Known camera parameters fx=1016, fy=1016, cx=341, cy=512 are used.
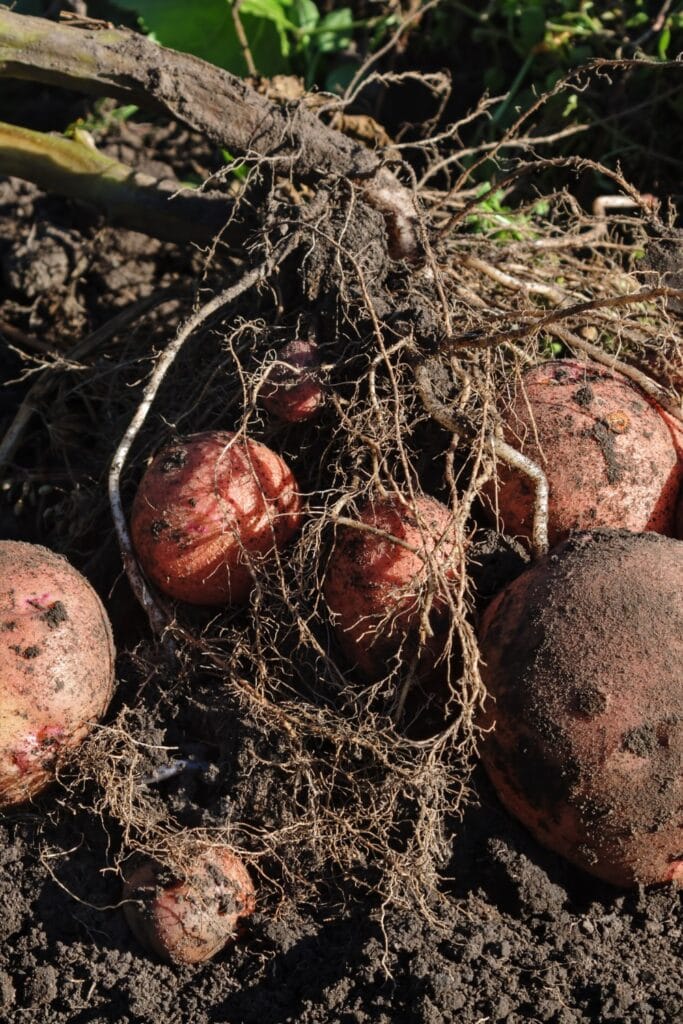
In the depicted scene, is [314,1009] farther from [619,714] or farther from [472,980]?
[619,714]

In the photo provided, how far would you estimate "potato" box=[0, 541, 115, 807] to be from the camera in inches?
79.2

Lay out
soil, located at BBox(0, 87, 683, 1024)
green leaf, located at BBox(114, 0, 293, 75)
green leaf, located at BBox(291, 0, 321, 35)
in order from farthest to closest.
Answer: green leaf, located at BBox(291, 0, 321, 35), green leaf, located at BBox(114, 0, 293, 75), soil, located at BBox(0, 87, 683, 1024)

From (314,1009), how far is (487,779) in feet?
1.88

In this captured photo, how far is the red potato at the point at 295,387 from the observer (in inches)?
89.9

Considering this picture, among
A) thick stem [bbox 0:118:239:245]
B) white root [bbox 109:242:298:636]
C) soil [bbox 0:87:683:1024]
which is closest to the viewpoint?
soil [bbox 0:87:683:1024]

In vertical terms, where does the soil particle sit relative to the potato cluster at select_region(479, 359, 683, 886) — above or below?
above

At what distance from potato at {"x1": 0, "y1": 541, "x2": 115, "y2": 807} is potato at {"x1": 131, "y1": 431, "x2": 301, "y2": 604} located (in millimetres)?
197

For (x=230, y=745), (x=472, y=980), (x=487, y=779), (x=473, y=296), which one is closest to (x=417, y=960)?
(x=472, y=980)

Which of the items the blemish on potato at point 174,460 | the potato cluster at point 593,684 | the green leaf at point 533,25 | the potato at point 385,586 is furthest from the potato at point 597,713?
the green leaf at point 533,25

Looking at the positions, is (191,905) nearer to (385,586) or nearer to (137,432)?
(385,586)

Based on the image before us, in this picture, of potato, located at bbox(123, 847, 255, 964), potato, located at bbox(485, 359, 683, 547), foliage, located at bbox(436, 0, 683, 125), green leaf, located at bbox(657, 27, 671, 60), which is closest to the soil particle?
potato, located at bbox(485, 359, 683, 547)

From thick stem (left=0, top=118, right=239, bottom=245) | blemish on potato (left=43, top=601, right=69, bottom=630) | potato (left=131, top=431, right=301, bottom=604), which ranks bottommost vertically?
blemish on potato (left=43, top=601, right=69, bottom=630)

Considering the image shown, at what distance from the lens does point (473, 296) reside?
252 cm

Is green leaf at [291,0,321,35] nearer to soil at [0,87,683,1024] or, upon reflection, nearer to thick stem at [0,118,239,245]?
thick stem at [0,118,239,245]
